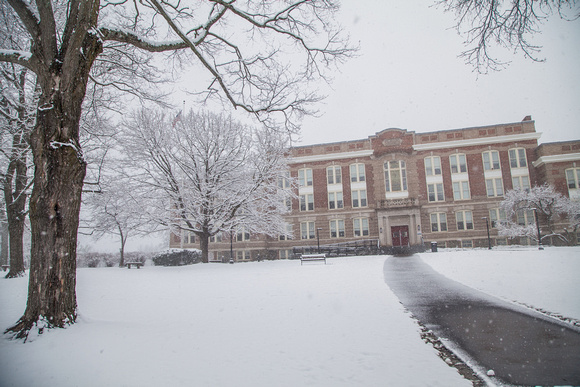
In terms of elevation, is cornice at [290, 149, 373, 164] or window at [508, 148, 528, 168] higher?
cornice at [290, 149, 373, 164]

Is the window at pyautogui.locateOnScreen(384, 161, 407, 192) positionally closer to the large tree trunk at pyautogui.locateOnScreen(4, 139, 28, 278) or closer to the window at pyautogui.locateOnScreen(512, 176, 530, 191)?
the window at pyautogui.locateOnScreen(512, 176, 530, 191)

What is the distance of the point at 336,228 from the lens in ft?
134

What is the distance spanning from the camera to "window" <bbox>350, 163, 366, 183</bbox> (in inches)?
1603

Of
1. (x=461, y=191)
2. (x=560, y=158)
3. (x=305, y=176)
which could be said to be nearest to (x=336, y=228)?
(x=305, y=176)

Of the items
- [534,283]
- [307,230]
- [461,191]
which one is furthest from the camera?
[307,230]

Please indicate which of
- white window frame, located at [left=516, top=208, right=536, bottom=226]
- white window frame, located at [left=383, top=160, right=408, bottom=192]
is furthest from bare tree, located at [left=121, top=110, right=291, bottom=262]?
white window frame, located at [left=516, top=208, right=536, bottom=226]

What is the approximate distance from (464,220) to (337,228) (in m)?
13.7

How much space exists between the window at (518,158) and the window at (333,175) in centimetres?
1842

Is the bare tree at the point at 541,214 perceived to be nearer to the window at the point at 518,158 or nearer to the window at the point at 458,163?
the window at the point at 518,158

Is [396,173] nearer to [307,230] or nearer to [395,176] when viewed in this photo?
[395,176]

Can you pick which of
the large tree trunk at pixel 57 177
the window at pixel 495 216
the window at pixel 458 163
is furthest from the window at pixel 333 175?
the large tree trunk at pixel 57 177

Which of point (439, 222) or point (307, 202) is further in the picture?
point (307, 202)

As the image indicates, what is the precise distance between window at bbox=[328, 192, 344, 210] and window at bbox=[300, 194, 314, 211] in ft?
7.15

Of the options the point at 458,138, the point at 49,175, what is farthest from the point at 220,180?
the point at 458,138
